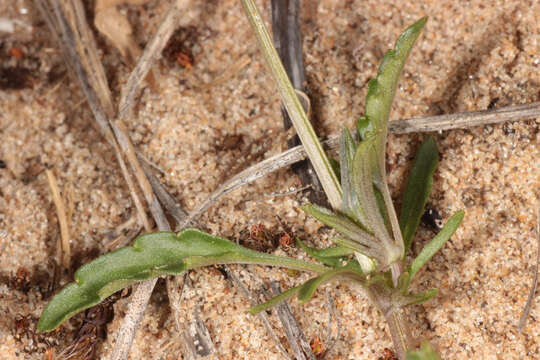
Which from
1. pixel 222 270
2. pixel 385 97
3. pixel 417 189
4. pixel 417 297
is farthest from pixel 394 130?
pixel 222 270

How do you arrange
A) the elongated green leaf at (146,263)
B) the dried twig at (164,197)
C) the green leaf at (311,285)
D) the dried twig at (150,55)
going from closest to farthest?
the green leaf at (311,285), the elongated green leaf at (146,263), the dried twig at (164,197), the dried twig at (150,55)

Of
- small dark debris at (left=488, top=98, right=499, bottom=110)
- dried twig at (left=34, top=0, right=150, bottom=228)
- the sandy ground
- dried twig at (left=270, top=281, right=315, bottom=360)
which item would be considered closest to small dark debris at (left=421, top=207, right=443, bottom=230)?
the sandy ground

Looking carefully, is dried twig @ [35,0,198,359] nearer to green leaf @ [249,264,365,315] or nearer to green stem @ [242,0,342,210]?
green leaf @ [249,264,365,315]

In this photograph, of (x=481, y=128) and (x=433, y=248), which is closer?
(x=433, y=248)

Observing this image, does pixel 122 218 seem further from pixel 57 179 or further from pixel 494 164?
pixel 494 164

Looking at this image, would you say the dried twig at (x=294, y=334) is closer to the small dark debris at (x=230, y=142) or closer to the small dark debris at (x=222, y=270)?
the small dark debris at (x=222, y=270)

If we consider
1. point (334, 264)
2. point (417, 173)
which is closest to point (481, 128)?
point (417, 173)

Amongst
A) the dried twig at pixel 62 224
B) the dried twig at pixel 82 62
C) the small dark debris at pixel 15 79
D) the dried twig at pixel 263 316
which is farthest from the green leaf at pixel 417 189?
the small dark debris at pixel 15 79
